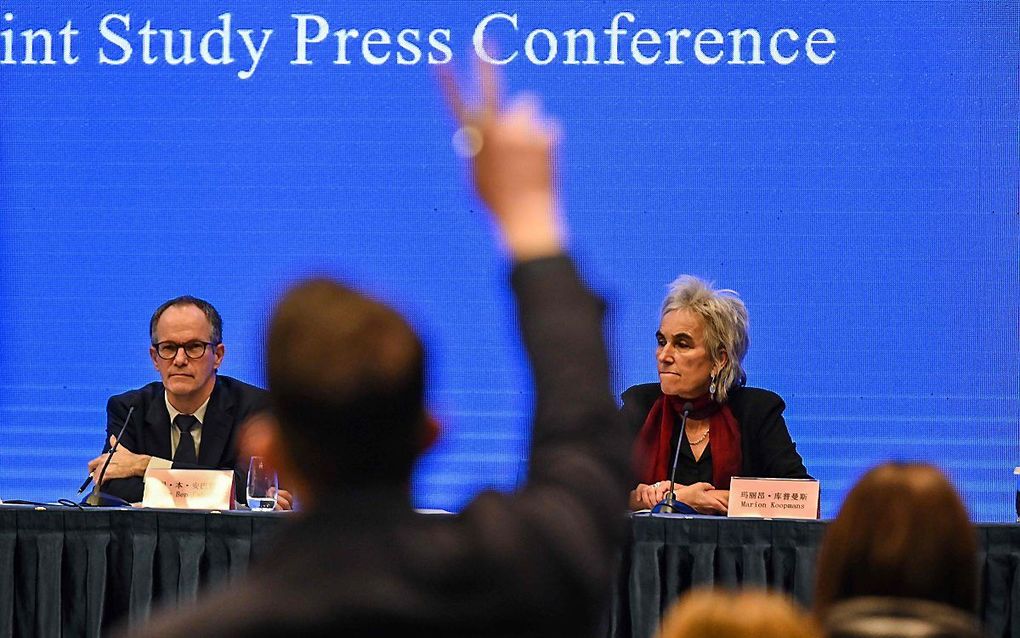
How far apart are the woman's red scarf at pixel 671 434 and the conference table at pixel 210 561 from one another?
704 millimetres

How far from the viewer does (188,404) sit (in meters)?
4.03

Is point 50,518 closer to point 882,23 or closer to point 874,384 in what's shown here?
point 874,384

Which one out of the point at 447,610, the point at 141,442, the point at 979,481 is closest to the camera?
the point at 447,610

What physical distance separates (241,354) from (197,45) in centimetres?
101

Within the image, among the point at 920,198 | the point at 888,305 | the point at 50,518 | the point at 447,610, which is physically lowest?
the point at 50,518

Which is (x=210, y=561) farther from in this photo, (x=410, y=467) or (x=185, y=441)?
(x=410, y=467)

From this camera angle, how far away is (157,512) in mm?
3129

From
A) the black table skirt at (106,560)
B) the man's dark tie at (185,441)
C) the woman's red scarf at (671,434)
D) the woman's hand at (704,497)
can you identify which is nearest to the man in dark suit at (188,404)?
the man's dark tie at (185,441)

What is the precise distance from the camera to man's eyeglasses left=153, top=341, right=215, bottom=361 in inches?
158

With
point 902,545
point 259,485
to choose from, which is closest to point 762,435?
point 259,485

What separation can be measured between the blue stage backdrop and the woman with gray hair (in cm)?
59

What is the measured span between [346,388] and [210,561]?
2366mm

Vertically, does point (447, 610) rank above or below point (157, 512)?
above

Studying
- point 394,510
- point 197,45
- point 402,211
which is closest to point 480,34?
point 402,211
